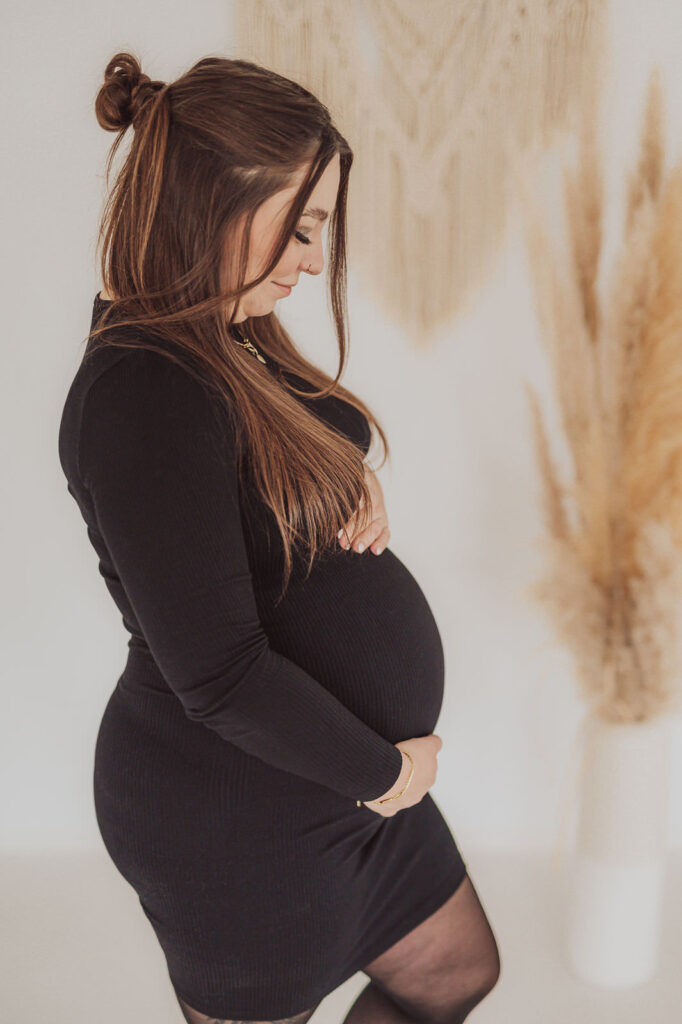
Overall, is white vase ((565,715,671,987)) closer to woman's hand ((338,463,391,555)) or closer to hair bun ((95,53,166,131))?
woman's hand ((338,463,391,555))

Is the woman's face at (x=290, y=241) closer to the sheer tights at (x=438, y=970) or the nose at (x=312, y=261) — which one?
the nose at (x=312, y=261)

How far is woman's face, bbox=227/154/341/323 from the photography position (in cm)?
86

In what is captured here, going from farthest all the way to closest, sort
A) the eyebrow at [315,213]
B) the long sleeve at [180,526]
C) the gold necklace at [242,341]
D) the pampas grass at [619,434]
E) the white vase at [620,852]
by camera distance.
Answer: the white vase at [620,852] < the pampas grass at [619,434] < the gold necklace at [242,341] < the eyebrow at [315,213] < the long sleeve at [180,526]

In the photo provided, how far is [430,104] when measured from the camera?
5.69 feet

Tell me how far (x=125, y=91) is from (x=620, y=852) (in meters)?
1.50

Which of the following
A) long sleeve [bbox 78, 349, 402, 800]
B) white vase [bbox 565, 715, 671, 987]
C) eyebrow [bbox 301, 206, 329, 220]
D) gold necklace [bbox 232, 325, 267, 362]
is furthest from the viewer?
white vase [bbox 565, 715, 671, 987]

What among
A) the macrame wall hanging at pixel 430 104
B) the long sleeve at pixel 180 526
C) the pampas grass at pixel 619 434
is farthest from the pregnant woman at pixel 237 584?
the macrame wall hanging at pixel 430 104

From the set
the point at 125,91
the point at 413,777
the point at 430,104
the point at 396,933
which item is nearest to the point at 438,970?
the point at 396,933

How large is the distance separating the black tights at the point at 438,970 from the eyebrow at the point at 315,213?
86 centimetres

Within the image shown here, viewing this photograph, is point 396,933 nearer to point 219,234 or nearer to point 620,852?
point 620,852

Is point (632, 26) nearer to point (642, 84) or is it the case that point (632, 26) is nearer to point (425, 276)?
point (642, 84)

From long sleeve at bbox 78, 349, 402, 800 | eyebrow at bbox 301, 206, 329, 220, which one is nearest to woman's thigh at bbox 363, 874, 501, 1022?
long sleeve at bbox 78, 349, 402, 800

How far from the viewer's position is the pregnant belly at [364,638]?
0.95 meters

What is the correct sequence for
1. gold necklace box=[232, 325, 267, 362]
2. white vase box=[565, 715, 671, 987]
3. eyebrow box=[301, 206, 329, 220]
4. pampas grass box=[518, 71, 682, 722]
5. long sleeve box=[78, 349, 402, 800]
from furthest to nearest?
white vase box=[565, 715, 671, 987] < pampas grass box=[518, 71, 682, 722] < gold necklace box=[232, 325, 267, 362] < eyebrow box=[301, 206, 329, 220] < long sleeve box=[78, 349, 402, 800]
